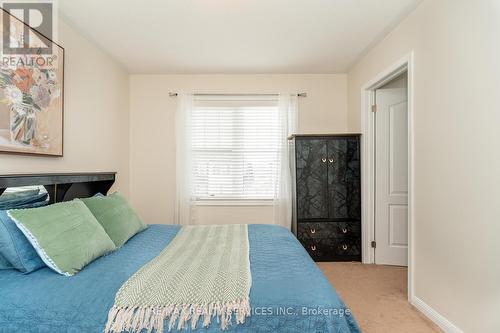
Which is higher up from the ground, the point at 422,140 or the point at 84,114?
the point at 84,114

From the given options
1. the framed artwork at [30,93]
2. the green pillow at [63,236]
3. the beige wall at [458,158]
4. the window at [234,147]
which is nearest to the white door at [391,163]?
the beige wall at [458,158]

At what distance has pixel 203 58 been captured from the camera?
129 inches

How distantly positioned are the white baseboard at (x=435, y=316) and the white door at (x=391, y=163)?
3.63 feet

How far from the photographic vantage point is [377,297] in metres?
2.54

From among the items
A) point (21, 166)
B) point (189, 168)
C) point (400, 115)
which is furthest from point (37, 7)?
point (400, 115)

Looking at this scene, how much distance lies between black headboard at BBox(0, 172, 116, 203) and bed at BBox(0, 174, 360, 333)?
0.58 meters

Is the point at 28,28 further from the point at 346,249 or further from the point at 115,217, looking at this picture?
the point at 346,249

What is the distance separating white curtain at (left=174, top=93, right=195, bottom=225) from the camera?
12.1 ft

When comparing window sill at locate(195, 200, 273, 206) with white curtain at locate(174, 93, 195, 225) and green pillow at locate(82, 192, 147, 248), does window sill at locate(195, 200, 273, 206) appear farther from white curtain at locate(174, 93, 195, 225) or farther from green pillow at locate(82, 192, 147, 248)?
green pillow at locate(82, 192, 147, 248)

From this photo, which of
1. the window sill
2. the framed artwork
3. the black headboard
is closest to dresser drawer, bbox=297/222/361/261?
the window sill

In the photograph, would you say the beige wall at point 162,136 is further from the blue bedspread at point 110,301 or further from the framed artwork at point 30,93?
the blue bedspread at point 110,301

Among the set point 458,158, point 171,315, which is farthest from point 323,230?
point 171,315

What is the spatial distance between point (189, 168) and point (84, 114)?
1369 millimetres

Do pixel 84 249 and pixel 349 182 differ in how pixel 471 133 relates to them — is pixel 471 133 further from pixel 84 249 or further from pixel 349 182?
pixel 84 249
